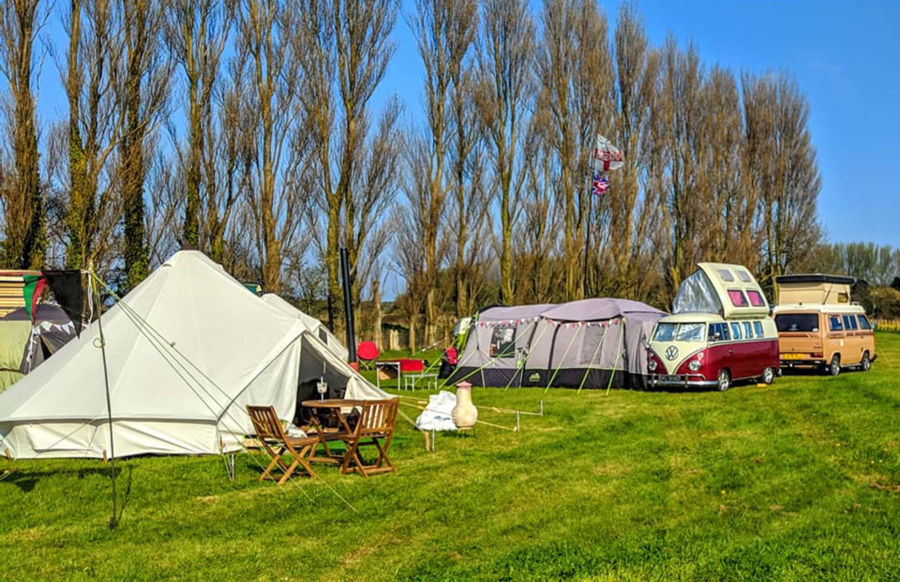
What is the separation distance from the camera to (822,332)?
794 inches

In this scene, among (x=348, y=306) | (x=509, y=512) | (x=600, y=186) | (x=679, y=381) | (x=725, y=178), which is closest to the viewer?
(x=509, y=512)

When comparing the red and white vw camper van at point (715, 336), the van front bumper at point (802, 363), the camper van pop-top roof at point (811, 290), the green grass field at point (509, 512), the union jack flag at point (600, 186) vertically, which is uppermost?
the union jack flag at point (600, 186)

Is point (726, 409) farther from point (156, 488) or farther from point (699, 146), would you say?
point (699, 146)

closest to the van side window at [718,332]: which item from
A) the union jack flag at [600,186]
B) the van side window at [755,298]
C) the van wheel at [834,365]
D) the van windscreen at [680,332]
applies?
the van windscreen at [680,332]

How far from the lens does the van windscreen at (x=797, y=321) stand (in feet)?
66.4

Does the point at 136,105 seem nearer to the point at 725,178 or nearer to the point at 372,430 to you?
the point at 372,430

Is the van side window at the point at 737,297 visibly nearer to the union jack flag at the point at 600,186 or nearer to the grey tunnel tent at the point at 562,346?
the grey tunnel tent at the point at 562,346

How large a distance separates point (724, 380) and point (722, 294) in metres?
1.86

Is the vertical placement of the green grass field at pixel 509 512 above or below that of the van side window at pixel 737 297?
below

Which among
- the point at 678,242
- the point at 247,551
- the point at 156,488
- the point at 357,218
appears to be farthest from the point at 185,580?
the point at 678,242

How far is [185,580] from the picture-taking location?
585 cm

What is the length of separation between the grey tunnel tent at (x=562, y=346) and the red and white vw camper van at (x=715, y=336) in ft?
2.29

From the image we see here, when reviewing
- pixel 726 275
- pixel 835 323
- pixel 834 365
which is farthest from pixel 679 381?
pixel 835 323

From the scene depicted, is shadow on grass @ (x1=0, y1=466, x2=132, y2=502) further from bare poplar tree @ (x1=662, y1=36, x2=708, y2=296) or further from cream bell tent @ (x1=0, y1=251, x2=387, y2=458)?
bare poplar tree @ (x1=662, y1=36, x2=708, y2=296)
